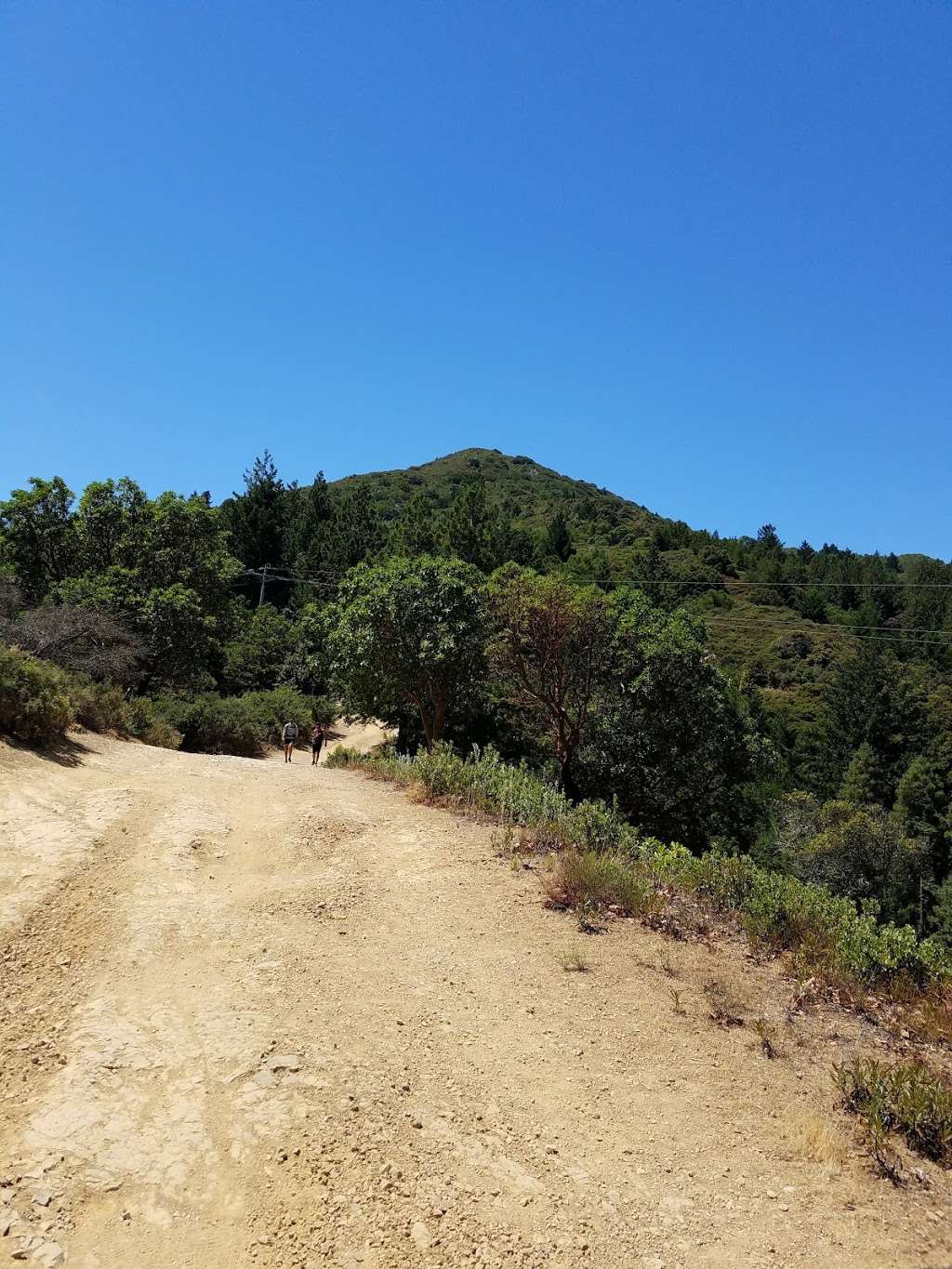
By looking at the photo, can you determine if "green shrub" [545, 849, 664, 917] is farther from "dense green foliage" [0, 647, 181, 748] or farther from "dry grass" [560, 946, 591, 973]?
"dense green foliage" [0, 647, 181, 748]

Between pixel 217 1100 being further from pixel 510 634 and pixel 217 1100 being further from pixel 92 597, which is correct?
pixel 92 597

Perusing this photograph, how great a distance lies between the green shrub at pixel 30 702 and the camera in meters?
10.2

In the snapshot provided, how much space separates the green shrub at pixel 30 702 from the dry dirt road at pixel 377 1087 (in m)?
3.22

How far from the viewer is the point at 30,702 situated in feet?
34.0

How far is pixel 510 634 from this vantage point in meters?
16.3

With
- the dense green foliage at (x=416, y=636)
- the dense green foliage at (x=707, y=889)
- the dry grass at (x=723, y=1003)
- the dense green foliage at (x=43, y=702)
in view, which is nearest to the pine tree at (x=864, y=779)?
the dense green foliage at (x=416, y=636)

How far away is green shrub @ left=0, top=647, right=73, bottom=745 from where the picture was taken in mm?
10188

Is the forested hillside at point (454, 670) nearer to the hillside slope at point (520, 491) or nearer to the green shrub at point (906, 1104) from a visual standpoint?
the green shrub at point (906, 1104)

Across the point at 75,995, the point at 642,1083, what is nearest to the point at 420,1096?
the point at 642,1083

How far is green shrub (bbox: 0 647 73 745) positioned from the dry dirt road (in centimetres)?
322

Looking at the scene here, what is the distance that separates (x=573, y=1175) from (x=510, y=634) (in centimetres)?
1280

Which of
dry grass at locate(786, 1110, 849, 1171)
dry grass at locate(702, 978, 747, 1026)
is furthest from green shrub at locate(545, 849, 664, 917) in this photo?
dry grass at locate(786, 1110, 849, 1171)

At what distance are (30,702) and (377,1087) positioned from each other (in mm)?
8318

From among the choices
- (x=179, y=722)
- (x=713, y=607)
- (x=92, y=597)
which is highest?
(x=713, y=607)
